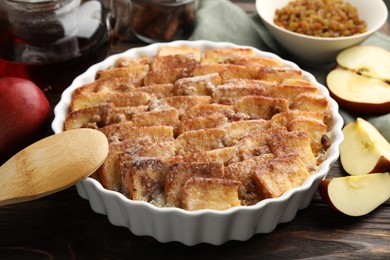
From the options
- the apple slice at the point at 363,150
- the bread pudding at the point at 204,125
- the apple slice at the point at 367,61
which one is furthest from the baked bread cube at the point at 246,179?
the apple slice at the point at 367,61

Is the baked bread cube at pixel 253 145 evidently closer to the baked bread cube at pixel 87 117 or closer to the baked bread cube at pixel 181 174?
the baked bread cube at pixel 181 174

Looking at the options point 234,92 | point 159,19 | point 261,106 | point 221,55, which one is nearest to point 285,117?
point 261,106

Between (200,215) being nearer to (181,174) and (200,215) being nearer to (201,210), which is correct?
(201,210)

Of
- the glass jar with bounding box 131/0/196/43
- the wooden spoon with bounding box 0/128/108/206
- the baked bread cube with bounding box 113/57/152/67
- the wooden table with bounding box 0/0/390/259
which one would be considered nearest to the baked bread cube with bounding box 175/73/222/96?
the baked bread cube with bounding box 113/57/152/67

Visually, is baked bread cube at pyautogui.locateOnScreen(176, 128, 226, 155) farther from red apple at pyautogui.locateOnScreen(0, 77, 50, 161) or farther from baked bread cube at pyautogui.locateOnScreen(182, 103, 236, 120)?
red apple at pyautogui.locateOnScreen(0, 77, 50, 161)

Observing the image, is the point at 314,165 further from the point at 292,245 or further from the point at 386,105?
the point at 386,105

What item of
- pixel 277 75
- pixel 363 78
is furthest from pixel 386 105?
pixel 277 75
